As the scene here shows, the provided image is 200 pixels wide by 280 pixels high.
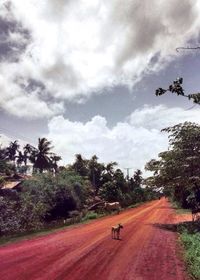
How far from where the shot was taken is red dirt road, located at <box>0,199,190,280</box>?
45.0ft

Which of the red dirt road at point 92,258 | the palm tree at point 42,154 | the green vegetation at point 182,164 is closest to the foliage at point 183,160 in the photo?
the green vegetation at point 182,164

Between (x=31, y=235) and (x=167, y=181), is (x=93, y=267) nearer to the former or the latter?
(x=31, y=235)

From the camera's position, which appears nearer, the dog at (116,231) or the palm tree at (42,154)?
the dog at (116,231)

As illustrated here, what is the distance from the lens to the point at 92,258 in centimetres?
1683

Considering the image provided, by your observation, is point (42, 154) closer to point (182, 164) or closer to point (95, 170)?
point (95, 170)

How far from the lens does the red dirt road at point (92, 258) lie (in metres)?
13.7

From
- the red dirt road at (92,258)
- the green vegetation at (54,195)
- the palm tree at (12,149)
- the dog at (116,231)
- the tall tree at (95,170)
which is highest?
the palm tree at (12,149)

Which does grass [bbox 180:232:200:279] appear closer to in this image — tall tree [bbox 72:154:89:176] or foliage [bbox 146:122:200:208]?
foliage [bbox 146:122:200:208]

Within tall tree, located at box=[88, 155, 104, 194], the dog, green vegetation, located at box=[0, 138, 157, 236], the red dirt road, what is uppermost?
tall tree, located at box=[88, 155, 104, 194]

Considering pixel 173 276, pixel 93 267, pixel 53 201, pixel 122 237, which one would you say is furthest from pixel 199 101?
pixel 53 201

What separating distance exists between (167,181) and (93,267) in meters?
19.5

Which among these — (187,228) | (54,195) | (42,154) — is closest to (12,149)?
(42,154)

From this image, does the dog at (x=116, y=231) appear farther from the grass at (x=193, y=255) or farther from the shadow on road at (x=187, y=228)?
the shadow on road at (x=187, y=228)

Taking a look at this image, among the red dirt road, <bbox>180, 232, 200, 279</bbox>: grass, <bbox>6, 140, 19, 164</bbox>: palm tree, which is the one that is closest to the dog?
the red dirt road
